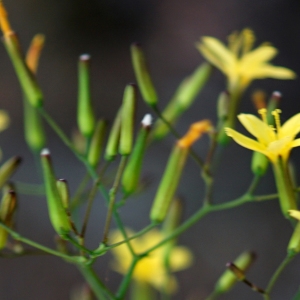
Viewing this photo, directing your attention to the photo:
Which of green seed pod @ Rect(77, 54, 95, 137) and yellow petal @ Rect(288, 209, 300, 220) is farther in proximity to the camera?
green seed pod @ Rect(77, 54, 95, 137)

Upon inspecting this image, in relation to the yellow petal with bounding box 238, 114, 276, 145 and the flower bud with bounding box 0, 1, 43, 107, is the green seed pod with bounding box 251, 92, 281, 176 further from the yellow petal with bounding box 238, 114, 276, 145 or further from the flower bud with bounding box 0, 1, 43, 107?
the flower bud with bounding box 0, 1, 43, 107

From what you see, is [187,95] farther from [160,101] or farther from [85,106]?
[160,101]

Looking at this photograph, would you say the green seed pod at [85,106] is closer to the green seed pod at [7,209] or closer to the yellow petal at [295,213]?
the green seed pod at [7,209]

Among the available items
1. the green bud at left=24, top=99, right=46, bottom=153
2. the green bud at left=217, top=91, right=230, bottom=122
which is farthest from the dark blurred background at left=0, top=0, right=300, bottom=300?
the green bud at left=217, top=91, right=230, bottom=122

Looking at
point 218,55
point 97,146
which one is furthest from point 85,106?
point 218,55

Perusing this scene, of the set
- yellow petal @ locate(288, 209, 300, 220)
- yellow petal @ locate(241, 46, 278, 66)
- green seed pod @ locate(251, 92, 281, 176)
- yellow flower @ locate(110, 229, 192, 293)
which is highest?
yellow petal @ locate(241, 46, 278, 66)

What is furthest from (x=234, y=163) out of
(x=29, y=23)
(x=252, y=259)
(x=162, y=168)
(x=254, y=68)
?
(x=252, y=259)

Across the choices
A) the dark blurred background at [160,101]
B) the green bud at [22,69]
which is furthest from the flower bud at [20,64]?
the dark blurred background at [160,101]
